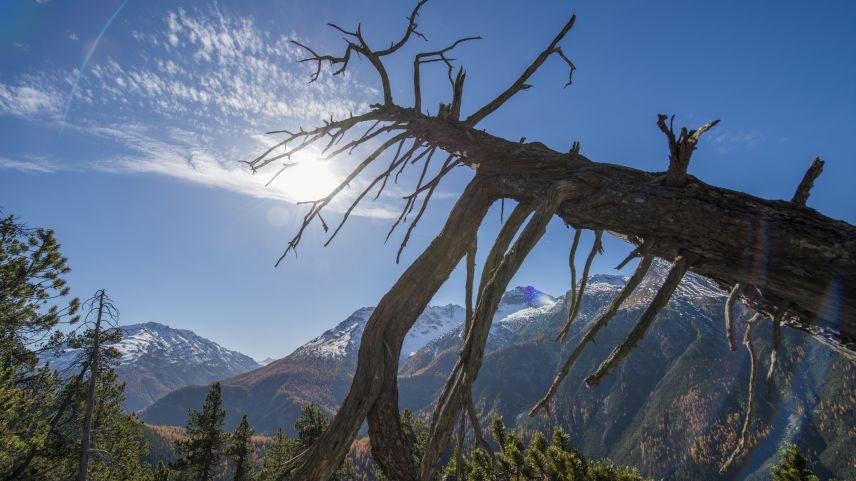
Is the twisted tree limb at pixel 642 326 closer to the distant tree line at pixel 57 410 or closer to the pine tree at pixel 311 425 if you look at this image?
the distant tree line at pixel 57 410

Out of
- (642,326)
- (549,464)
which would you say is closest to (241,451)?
(549,464)

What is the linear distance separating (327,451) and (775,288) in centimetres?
272

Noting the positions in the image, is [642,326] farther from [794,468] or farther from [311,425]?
[311,425]

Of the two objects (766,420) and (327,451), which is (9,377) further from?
(766,420)

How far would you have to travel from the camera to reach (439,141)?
3645 mm

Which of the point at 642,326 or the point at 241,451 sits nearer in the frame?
the point at 642,326

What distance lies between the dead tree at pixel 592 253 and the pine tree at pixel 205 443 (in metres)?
27.8

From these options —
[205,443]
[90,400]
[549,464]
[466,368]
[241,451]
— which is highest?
[90,400]

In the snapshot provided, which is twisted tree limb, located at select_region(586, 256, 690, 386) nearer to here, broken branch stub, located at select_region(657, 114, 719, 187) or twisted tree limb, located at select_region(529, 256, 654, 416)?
twisted tree limb, located at select_region(529, 256, 654, 416)

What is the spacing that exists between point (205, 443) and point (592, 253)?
30.6m

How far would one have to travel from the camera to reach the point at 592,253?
2820 mm

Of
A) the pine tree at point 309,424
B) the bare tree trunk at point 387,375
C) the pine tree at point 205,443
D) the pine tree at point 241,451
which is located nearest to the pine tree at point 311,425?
the pine tree at point 309,424

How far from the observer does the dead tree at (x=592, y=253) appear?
205cm

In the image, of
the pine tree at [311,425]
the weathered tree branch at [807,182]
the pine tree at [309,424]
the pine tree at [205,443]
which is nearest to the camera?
the weathered tree branch at [807,182]
